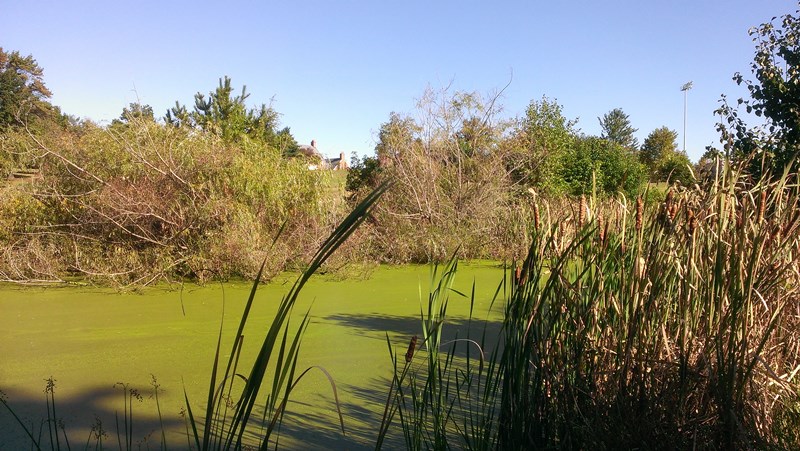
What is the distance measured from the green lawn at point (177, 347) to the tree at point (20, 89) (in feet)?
59.0

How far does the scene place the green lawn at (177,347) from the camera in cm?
373

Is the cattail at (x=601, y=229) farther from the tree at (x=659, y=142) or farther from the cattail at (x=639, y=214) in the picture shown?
the tree at (x=659, y=142)

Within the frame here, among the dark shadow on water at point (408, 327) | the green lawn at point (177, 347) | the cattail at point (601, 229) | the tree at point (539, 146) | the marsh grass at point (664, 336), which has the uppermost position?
the tree at point (539, 146)

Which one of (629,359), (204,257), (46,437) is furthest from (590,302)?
(204,257)

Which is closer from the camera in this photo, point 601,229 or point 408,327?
point 601,229

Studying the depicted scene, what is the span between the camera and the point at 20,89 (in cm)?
2505

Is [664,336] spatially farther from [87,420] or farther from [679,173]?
[87,420]

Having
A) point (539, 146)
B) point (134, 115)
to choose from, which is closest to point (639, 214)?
point (134, 115)

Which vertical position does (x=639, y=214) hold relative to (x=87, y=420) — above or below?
above

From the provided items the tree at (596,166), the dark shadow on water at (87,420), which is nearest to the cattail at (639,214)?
the dark shadow on water at (87,420)

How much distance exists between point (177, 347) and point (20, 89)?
939 inches

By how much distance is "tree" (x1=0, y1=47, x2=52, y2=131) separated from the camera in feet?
76.5

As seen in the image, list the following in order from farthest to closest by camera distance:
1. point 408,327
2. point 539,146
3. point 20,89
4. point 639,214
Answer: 1. point 20,89
2. point 539,146
3. point 408,327
4. point 639,214

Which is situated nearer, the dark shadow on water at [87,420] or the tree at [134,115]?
the dark shadow on water at [87,420]
